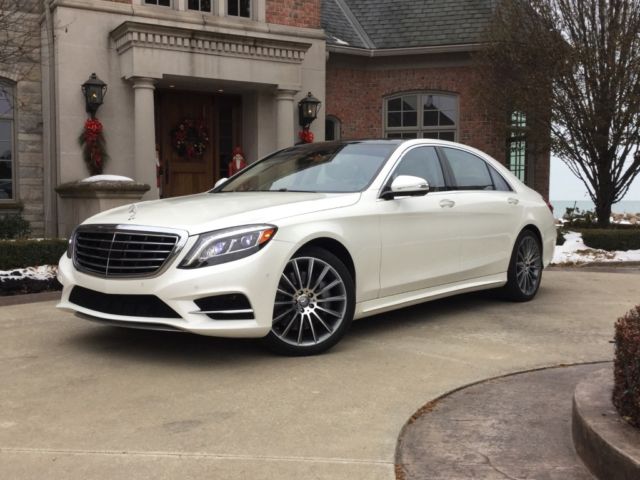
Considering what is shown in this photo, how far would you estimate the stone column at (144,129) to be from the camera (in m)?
13.3

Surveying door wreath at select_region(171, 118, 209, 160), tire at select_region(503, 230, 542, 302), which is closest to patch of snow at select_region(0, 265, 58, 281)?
tire at select_region(503, 230, 542, 302)

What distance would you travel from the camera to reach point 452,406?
3.90 meters

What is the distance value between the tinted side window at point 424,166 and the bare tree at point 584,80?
8.47m

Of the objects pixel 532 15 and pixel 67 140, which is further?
pixel 532 15

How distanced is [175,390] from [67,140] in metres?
10.3

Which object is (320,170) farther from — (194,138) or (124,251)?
(194,138)

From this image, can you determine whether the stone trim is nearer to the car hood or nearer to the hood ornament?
the car hood

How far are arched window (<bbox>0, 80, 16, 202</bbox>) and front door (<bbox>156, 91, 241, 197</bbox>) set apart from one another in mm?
2899

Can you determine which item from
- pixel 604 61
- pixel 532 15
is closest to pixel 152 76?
pixel 532 15

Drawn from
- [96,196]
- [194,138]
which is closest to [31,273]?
[96,196]

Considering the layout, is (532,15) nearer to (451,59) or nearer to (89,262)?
(451,59)

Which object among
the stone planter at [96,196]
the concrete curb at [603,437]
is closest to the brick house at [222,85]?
the stone planter at [96,196]

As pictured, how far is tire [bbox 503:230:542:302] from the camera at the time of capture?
277 inches

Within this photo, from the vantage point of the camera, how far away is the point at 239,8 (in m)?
15.1
